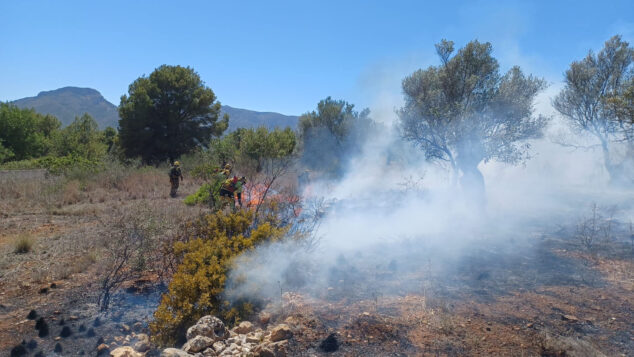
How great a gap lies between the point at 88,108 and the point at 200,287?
175591 mm

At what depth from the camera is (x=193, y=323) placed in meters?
3.71

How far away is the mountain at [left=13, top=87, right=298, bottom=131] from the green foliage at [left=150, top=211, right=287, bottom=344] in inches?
4895

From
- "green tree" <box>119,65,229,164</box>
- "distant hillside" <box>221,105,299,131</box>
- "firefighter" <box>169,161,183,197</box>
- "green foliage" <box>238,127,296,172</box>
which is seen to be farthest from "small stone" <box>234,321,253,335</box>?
"distant hillside" <box>221,105,299,131</box>

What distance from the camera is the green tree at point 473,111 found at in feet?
34.9

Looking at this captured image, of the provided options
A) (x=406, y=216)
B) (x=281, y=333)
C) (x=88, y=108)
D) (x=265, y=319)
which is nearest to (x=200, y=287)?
(x=265, y=319)

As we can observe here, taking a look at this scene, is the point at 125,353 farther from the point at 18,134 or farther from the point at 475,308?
the point at 18,134

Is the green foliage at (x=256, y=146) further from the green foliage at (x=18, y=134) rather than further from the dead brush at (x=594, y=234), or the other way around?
the green foliage at (x=18, y=134)

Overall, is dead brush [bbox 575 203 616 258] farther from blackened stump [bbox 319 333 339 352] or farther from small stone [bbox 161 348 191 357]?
small stone [bbox 161 348 191 357]

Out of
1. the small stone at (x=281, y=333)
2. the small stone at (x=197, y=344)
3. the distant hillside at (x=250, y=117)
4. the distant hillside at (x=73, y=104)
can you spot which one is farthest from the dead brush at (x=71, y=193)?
the distant hillside at (x=73, y=104)

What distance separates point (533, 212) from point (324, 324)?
9757 mm

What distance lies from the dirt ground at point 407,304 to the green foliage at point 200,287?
1.47 feet

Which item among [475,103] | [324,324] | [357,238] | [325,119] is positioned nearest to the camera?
[324,324]

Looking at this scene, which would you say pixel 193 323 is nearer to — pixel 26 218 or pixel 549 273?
pixel 549 273

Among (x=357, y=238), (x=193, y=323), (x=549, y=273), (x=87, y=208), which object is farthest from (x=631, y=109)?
(x=87, y=208)
